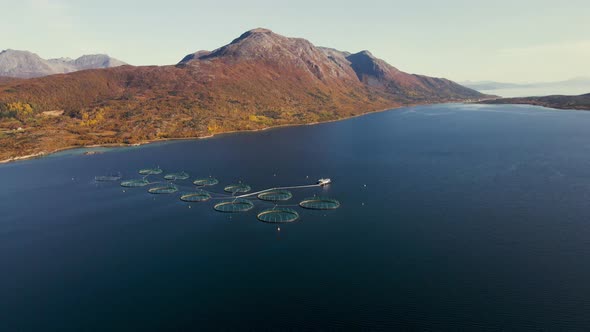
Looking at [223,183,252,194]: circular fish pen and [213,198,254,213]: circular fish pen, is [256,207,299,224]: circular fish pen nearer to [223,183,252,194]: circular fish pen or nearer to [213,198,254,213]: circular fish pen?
[213,198,254,213]: circular fish pen

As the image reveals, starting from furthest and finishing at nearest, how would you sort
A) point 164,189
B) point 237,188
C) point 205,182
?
point 205,182 < point 164,189 < point 237,188

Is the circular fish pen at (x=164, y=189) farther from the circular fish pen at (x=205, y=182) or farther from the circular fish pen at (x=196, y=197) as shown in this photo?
the circular fish pen at (x=196, y=197)

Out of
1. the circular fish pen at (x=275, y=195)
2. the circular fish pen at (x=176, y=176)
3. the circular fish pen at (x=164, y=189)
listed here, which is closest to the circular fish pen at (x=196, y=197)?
the circular fish pen at (x=164, y=189)

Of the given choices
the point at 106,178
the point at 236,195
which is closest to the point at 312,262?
the point at 236,195

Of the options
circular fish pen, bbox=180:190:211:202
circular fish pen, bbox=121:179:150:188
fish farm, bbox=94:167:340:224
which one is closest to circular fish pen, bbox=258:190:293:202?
fish farm, bbox=94:167:340:224

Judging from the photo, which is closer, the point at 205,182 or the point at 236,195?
the point at 236,195

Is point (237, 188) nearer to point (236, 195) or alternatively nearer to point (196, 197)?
point (236, 195)

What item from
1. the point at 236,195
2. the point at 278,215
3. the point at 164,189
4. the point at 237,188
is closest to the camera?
the point at 278,215

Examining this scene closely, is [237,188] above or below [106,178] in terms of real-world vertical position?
below

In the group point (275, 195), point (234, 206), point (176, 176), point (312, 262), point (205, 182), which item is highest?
point (176, 176)
